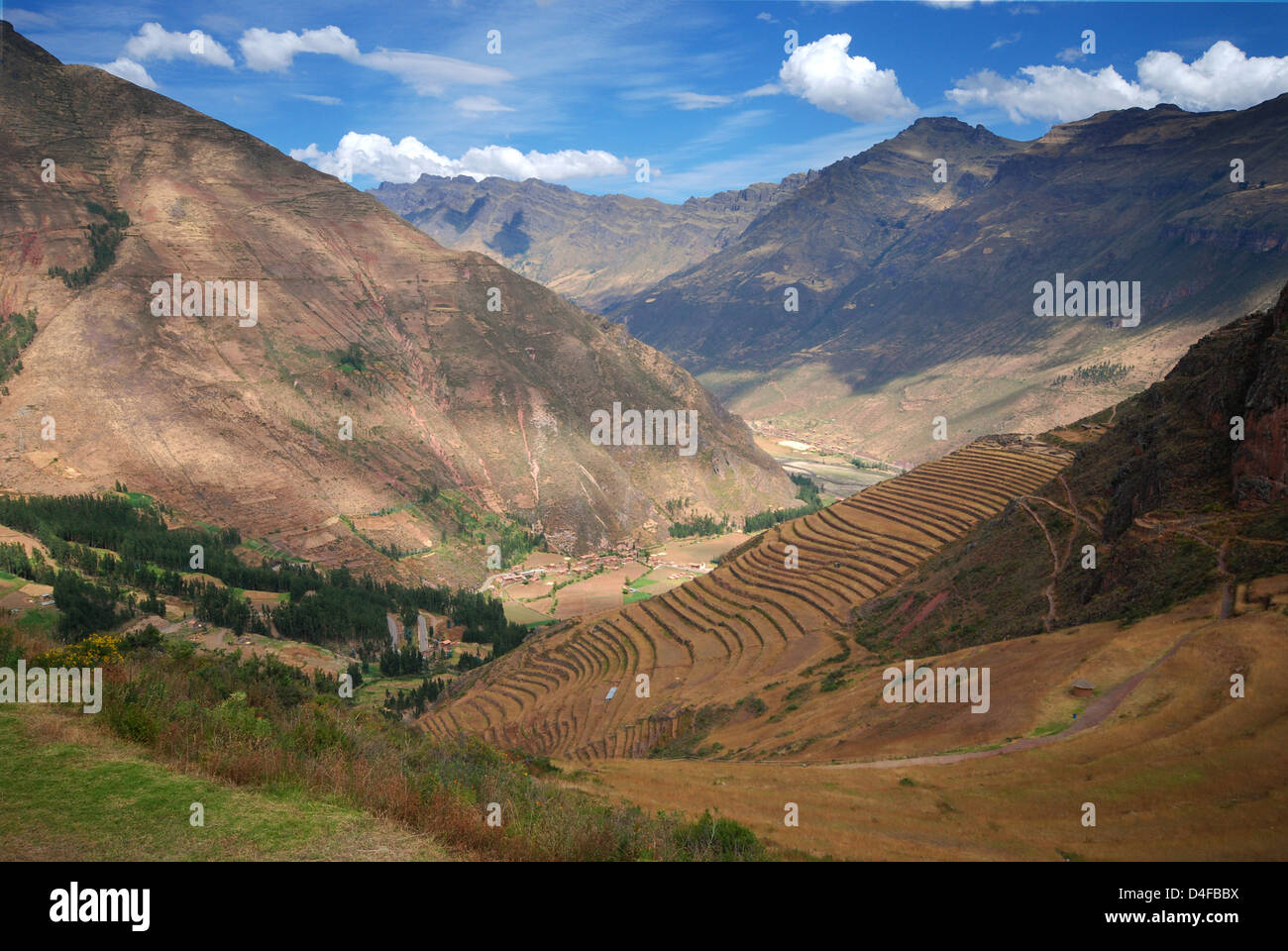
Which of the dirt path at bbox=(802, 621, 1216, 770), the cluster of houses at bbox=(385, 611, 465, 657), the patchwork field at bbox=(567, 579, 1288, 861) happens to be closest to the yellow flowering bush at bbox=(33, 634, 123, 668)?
the patchwork field at bbox=(567, 579, 1288, 861)

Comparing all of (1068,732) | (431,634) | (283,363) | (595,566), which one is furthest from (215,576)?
(1068,732)

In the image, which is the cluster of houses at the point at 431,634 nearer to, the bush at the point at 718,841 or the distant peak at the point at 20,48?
the bush at the point at 718,841

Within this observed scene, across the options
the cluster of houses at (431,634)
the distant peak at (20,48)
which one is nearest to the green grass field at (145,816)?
the cluster of houses at (431,634)

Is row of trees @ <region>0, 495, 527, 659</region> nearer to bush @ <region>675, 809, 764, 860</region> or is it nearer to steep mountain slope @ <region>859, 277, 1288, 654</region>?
steep mountain slope @ <region>859, 277, 1288, 654</region>

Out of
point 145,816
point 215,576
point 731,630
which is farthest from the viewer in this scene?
point 215,576

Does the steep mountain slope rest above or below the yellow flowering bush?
above

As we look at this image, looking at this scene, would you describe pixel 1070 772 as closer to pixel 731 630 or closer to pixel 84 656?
pixel 84 656
